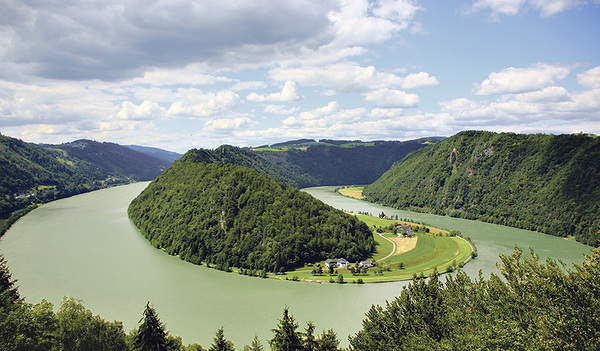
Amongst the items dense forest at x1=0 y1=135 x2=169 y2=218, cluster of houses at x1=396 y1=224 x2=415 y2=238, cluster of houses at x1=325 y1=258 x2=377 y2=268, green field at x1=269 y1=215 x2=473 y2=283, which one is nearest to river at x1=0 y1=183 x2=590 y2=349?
green field at x1=269 y1=215 x2=473 y2=283

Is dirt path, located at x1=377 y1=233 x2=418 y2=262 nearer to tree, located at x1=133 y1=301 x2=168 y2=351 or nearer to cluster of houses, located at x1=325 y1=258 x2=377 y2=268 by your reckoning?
cluster of houses, located at x1=325 y1=258 x2=377 y2=268

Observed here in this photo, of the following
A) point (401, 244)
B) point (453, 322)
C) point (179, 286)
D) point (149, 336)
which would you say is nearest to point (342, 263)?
point (401, 244)

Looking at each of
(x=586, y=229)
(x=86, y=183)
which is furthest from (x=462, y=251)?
(x=86, y=183)

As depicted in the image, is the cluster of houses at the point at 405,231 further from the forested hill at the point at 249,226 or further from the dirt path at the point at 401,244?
the forested hill at the point at 249,226

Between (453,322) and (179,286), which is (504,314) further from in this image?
(179,286)

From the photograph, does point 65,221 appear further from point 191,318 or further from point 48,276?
point 191,318

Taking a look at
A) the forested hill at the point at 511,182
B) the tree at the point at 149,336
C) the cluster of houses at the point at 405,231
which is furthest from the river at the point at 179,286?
the cluster of houses at the point at 405,231
